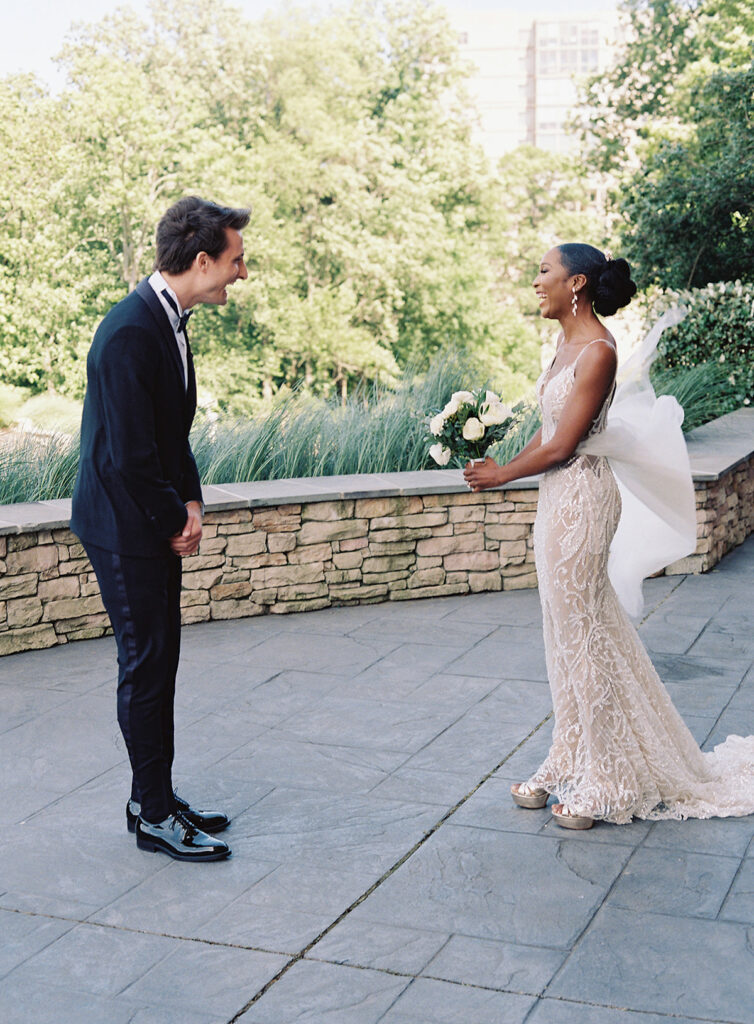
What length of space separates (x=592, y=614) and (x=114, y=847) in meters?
1.84

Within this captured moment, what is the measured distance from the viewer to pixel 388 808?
433 cm

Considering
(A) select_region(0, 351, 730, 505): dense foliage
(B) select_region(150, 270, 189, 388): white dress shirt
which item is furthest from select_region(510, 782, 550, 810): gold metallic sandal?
(A) select_region(0, 351, 730, 505): dense foliage

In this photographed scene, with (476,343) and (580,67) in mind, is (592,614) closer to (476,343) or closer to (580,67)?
(476,343)

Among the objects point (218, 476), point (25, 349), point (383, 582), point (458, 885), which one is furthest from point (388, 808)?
point (25, 349)

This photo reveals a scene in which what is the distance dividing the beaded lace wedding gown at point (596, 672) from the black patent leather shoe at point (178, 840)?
49.0 inches

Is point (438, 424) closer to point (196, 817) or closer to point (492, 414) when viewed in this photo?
point (492, 414)

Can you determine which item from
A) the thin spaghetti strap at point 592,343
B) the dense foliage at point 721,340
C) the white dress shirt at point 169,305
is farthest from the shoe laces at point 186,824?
the dense foliage at point 721,340

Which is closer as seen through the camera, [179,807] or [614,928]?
[614,928]

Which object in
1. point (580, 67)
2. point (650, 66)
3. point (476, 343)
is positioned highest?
point (580, 67)

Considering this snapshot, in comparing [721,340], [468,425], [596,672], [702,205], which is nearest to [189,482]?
[468,425]

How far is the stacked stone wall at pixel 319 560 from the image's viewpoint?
6625 millimetres

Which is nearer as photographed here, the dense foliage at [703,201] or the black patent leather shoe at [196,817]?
the black patent leather shoe at [196,817]

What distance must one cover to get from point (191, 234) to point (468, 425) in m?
1.22

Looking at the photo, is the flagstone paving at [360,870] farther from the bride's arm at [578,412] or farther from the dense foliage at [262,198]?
the dense foliage at [262,198]
